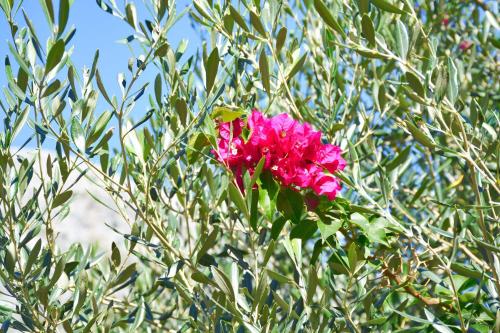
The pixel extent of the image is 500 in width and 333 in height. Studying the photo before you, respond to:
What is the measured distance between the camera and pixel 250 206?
140 centimetres

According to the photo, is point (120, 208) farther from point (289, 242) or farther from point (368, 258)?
point (368, 258)

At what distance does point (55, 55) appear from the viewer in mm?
1368

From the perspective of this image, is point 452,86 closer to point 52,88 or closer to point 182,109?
point 182,109

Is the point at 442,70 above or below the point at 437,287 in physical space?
above

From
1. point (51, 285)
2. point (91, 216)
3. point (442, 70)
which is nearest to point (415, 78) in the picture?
point (442, 70)

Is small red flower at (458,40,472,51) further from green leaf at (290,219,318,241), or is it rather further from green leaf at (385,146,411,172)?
green leaf at (290,219,318,241)

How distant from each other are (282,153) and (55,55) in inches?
20.8

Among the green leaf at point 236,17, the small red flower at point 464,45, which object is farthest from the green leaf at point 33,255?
the small red flower at point 464,45

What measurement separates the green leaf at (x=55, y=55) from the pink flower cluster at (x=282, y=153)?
399mm

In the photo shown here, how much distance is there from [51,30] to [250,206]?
21.4 inches

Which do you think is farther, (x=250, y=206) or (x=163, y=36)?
(x=163, y=36)

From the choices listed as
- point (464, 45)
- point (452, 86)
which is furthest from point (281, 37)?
point (464, 45)

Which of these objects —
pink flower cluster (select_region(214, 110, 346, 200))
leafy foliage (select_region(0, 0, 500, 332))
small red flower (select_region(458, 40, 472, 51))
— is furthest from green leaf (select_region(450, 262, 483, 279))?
small red flower (select_region(458, 40, 472, 51))

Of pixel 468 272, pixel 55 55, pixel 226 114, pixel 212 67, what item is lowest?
pixel 468 272
